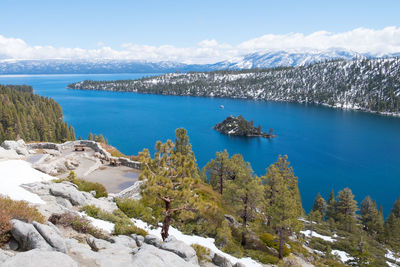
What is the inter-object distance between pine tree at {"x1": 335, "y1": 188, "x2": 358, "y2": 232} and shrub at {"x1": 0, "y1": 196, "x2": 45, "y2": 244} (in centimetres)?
6566

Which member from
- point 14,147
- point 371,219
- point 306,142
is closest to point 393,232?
point 371,219

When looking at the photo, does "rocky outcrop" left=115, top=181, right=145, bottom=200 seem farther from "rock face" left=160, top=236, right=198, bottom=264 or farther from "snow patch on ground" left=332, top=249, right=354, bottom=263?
"snow patch on ground" left=332, top=249, right=354, bottom=263

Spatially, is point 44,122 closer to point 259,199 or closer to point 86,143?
point 86,143

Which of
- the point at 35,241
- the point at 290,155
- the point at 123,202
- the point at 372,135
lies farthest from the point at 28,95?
the point at 372,135

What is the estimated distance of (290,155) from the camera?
380 feet

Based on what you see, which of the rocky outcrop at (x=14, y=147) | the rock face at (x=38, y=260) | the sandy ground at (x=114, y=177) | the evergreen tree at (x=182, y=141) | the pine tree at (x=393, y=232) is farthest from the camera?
the pine tree at (x=393, y=232)

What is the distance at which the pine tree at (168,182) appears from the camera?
59.7 feet

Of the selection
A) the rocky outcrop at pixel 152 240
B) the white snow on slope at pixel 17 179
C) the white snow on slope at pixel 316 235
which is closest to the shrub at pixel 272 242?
the white snow on slope at pixel 316 235

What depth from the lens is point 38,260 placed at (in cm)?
917

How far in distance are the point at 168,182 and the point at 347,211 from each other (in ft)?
209

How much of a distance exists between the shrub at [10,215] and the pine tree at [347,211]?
215ft

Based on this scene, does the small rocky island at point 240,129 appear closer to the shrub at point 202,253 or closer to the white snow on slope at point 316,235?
the white snow on slope at point 316,235

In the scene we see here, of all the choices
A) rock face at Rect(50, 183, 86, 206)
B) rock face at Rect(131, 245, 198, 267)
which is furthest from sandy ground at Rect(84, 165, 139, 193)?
rock face at Rect(131, 245, 198, 267)

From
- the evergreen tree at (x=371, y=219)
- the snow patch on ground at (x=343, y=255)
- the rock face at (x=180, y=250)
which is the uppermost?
the rock face at (x=180, y=250)
